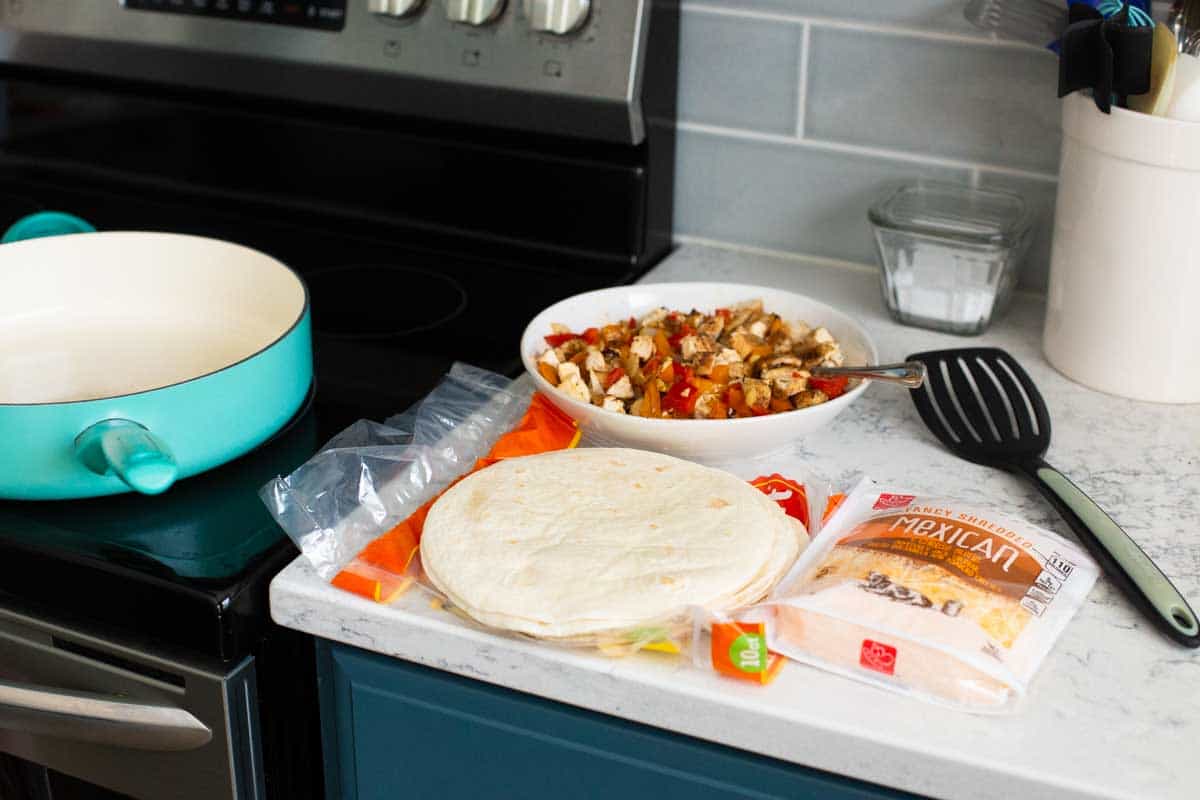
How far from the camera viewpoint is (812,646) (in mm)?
685

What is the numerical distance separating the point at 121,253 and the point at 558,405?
1.36 feet

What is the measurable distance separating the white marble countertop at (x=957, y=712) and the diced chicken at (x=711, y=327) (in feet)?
0.48

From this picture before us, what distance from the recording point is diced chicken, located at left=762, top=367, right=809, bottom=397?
905 mm

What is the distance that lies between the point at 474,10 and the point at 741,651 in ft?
2.30

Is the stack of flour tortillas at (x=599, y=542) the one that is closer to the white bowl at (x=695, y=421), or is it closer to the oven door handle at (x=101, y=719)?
the white bowl at (x=695, y=421)

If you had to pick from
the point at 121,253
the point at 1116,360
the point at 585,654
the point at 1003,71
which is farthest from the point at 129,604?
the point at 1003,71

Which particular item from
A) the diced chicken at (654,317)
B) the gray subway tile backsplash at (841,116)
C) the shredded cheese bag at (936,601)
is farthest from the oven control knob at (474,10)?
the shredded cheese bag at (936,601)

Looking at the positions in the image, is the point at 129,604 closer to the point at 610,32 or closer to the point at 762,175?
the point at 610,32

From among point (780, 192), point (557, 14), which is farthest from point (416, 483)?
point (780, 192)

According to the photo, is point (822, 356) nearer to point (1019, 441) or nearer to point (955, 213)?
point (1019, 441)

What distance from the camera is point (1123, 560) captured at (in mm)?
758

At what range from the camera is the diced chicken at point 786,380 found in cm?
90

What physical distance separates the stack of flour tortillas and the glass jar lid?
39cm

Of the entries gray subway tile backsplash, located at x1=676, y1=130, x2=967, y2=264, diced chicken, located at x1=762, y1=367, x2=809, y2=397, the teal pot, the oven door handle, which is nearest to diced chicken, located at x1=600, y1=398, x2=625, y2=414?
diced chicken, located at x1=762, y1=367, x2=809, y2=397
